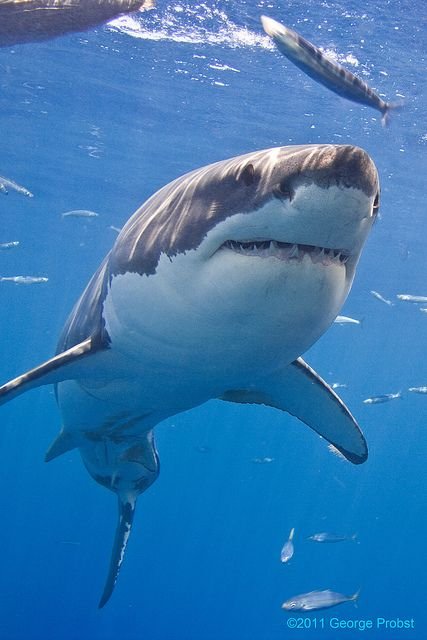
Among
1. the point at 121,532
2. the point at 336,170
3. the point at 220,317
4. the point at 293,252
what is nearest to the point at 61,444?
the point at 121,532

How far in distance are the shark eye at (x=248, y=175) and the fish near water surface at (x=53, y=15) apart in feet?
2.57

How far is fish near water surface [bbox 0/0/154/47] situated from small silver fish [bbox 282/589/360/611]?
30.9 feet

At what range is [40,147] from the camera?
76.8 feet

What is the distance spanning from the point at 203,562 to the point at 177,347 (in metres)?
38.0

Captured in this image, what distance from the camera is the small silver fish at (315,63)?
4266 mm

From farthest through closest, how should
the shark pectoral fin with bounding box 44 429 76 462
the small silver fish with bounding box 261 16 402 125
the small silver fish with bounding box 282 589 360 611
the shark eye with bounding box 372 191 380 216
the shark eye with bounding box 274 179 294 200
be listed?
1. the small silver fish with bounding box 282 589 360 611
2. the shark pectoral fin with bounding box 44 429 76 462
3. the small silver fish with bounding box 261 16 402 125
4. the shark eye with bounding box 372 191 380 216
5. the shark eye with bounding box 274 179 294 200

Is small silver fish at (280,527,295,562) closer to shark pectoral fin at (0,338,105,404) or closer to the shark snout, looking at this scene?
shark pectoral fin at (0,338,105,404)

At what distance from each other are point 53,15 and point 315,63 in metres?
2.64

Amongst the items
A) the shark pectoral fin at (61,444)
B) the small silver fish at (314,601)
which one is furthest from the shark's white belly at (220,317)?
the small silver fish at (314,601)

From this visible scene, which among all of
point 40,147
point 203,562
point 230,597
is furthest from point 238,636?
point 40,147

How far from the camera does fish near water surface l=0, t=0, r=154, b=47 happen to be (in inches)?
94.7

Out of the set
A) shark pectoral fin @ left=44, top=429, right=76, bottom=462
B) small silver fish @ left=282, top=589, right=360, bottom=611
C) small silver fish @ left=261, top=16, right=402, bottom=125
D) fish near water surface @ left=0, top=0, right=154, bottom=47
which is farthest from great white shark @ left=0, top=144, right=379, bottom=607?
small silver fish @ left=282, top=589, right=360, bottom=611

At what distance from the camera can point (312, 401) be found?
16.3 feet

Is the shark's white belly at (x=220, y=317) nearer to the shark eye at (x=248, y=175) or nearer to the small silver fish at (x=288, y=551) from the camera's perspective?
the shark eye at (x=248, y=175)
